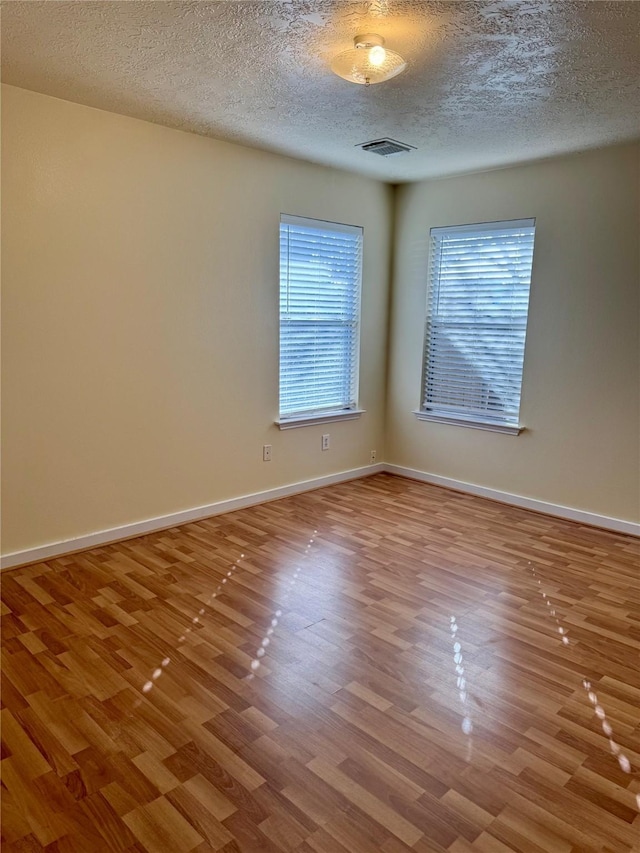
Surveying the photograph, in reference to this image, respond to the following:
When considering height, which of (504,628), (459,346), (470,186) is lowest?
(504,628)

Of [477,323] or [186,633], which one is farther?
[477,323]

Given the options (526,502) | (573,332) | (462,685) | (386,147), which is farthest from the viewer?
(526,502)

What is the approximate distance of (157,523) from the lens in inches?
145

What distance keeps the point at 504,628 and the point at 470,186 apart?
10.8 feet

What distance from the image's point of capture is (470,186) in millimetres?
Answer: 4371

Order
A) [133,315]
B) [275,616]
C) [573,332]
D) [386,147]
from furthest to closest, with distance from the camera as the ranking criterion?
[573,332] < [386,147] < [133,315] < [275,616]

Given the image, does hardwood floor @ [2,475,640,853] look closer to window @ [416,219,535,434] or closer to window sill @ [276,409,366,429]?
window sill @ [276,409,366,429]

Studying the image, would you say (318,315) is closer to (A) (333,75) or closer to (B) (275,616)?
(A) (333,75)

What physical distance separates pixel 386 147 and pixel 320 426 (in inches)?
82.6

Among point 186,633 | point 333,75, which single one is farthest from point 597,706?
point 333,75

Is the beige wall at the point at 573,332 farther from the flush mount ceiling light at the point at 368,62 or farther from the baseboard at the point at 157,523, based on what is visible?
the flush mount ceiling light at the point at 368,62

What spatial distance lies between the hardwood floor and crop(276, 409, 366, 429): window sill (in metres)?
1.08

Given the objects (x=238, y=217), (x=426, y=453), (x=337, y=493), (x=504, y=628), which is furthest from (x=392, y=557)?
(x=238, y=217)

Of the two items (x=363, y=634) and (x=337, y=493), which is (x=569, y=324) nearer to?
(x=337, y=493)
